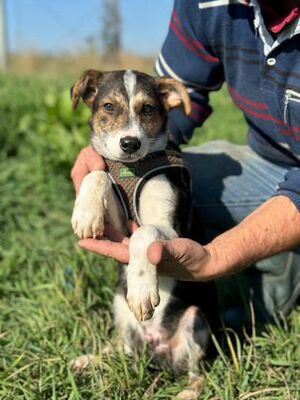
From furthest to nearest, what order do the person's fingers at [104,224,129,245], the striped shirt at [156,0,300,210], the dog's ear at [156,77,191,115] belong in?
1. the dog's ear at [156,77,191,115]
2. the striped shirt at [156,0,300,210]
3. the person's fingers at [104,224,129,245]

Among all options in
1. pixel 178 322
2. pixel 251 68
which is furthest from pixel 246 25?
pixel 178 322

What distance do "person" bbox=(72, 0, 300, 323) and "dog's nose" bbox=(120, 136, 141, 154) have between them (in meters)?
0.21

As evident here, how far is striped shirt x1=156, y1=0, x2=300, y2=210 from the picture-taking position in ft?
9.38

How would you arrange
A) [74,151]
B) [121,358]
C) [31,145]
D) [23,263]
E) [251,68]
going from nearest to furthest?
1. [121,358]
2. [251,68]
3. [23,263]
4. [74,151]
5. [31,145]

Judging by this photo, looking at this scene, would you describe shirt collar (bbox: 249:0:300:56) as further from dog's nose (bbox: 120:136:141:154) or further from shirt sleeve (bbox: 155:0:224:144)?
dog's nose (bbox: 120:136:141:154)

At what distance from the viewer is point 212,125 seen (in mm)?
7594

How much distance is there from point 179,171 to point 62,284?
108 cm

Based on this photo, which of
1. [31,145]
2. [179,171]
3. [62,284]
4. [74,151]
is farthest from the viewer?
[31,145]

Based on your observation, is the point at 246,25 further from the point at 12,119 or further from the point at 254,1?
the point at 12,119

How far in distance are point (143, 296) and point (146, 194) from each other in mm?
661

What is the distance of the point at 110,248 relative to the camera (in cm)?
256

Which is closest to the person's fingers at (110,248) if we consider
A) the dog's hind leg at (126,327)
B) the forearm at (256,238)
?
the forearm at (256,238)

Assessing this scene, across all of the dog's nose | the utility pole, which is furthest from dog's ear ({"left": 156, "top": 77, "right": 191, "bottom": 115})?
the utility pole

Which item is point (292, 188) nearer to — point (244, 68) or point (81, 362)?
point (244, 68)
